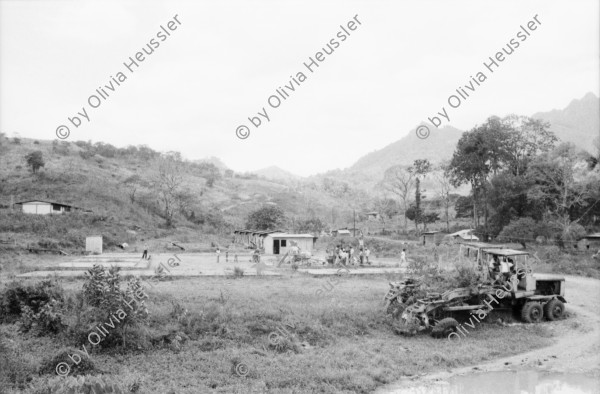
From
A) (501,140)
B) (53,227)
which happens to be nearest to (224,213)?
(53,227)

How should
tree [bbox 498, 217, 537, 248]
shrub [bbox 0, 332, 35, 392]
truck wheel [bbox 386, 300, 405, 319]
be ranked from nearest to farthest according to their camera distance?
shrub [bbox 0, 332, 35, 392], truck wheel [bbox 386, 300, 405, 319], tree [bbox 498, 217, 537, 248]

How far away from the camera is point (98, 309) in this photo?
1228cm

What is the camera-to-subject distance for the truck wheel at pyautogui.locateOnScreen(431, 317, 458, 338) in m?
13.8

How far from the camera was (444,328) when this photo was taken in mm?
13836

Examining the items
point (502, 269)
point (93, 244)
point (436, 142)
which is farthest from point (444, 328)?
point (436, 142)

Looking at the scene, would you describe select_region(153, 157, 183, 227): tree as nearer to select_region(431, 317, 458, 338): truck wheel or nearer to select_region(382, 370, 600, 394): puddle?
select_region(431, 317, 458, 338): truck wheel

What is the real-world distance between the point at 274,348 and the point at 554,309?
9966 millimetres

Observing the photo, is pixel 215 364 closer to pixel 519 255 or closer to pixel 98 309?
pixel 98 309

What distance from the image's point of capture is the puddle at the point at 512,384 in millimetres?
10227

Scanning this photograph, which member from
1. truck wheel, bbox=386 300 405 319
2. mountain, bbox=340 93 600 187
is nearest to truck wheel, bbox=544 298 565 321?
truck wheel, bbox=386 300 405 319

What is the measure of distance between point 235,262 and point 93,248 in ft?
40.7

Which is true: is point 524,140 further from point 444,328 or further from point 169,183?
point 169,183

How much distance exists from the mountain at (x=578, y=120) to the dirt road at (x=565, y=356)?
129583 millimetres

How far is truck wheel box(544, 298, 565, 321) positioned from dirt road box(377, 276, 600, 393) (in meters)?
0.27
